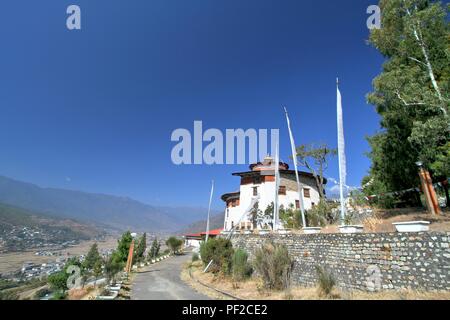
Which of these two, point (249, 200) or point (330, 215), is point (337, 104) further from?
point (249, 200)

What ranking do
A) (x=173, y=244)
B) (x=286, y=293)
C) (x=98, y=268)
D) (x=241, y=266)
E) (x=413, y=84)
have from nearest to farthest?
(x=286, y=293)
(x=413, y=84)
(x=241, y=266)
(x=98, y=268)
(x=173, y=244)

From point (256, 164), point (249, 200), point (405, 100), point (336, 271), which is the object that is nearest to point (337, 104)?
point (405, 100)

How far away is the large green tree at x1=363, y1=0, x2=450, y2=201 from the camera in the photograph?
10523 mm

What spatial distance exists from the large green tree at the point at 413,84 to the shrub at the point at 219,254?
512 inches

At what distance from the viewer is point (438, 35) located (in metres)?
12.5

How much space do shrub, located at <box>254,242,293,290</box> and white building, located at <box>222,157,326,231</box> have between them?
56.2 feet

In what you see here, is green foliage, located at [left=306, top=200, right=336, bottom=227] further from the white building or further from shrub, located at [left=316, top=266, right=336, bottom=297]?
shrub, located at [left=316, top=266, right=336, bottom=297]

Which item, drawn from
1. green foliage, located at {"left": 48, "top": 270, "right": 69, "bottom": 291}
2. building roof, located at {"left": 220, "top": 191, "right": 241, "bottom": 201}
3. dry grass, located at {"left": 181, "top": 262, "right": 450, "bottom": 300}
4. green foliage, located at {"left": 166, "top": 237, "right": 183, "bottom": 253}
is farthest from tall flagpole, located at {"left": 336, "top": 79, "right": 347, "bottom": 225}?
green foliage, located at {"left": 166, "top": 237, "right": 183, "bottom": 253}

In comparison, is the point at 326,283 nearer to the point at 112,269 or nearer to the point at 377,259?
the point at 377,259

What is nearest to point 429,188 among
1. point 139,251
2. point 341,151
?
point 341,151

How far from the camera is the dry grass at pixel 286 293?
6.84 metres

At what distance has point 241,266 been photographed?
52.2ft

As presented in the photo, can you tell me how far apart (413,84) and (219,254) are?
15580 millimetres

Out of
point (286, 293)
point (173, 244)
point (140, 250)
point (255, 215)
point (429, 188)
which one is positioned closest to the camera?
A: point (286, 293)
